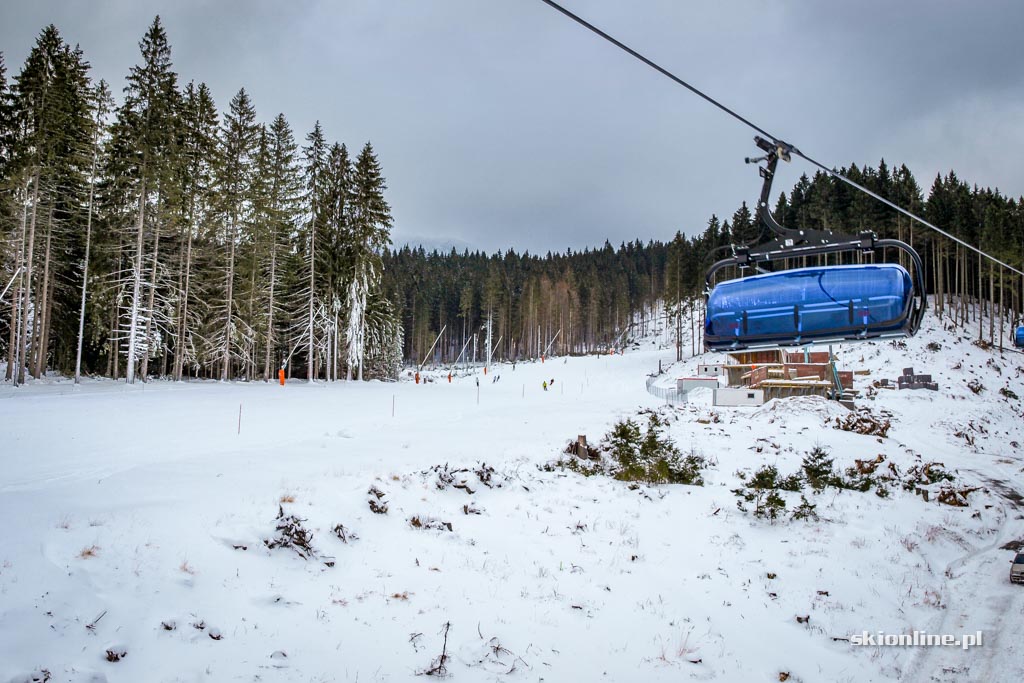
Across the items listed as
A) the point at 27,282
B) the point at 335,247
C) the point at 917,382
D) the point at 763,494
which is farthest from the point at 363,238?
the point at 917,382

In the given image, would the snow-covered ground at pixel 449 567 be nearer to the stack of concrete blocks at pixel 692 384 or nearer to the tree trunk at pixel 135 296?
the tree trunk at pixel 135 296

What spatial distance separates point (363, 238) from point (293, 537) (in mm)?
31108

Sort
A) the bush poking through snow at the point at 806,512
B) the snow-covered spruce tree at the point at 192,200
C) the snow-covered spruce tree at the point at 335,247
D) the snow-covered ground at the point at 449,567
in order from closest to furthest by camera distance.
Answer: the snow-covered ground at the point at 449,567
the bush poking through snow at the point at 806,512
the snow-covered spruce tree at the point at 192,200
the snow-covered spruce tree at the point at 335,247

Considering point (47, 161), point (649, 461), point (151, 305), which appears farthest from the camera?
point (151, 305)

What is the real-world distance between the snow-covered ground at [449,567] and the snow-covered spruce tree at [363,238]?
20627mm

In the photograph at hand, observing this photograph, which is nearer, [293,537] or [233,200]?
[293,537]

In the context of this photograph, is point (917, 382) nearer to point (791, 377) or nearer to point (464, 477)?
point (791, 377)

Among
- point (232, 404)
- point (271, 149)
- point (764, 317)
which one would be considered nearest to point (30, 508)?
point (764, 317)

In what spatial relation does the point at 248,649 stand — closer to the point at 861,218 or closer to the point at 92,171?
the point at 92,171

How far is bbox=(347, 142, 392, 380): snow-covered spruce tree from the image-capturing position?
3581 cm

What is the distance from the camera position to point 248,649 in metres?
5.76

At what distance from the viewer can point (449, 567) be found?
8203 mm

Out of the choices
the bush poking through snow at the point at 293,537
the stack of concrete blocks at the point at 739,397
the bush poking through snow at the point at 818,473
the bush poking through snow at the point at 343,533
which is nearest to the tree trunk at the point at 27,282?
the bush poking through snow at the point at 293,537

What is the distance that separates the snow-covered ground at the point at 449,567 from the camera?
19.1 ft
